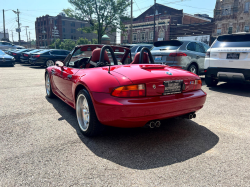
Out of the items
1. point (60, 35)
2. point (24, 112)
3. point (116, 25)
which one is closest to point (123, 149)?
point (24, 112)

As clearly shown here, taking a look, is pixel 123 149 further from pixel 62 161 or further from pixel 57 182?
pixel 57 182

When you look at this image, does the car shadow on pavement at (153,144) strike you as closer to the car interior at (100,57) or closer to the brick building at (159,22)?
the car interior at (100,57)

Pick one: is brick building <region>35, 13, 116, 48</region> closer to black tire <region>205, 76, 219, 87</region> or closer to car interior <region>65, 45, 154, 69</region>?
black tire <region>205, 76, 219, 87</region>

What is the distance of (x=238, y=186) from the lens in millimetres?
1971

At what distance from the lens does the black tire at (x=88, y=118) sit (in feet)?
9.34

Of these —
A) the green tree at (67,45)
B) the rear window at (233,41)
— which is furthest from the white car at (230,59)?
the green tree at (67,45)

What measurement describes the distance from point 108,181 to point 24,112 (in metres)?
2.95

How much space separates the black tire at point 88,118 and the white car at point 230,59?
497 cm

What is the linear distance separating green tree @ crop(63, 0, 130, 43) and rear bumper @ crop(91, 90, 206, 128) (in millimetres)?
34740

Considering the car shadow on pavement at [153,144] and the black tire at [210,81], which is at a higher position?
the black tire at [210,81]

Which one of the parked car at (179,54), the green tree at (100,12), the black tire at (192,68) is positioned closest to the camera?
the parked car at (179,54)

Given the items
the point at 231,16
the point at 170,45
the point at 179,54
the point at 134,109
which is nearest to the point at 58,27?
the point at 231,16

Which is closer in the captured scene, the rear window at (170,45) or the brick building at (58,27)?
the rear window at (170,45)

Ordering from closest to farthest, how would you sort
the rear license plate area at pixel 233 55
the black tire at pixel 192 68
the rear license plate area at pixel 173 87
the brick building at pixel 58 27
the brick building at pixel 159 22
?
the rear license plate area at pixel 173 87 < the rear license plate area at pixel 233 55 < the black tire at pixel 192 68 < the brick building at pixel 159 22 < the brick building at pixel 58 27
